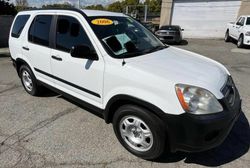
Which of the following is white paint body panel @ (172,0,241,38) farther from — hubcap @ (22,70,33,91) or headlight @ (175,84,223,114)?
headlight @ (175,84,223,114)

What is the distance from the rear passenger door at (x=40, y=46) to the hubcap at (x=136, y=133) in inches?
72.3

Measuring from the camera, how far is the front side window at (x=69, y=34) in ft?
10.9

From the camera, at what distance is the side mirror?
300cm

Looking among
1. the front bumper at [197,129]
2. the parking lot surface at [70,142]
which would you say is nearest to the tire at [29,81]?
the parking lot surface at [70,142]

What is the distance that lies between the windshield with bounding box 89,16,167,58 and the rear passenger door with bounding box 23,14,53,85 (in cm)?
110

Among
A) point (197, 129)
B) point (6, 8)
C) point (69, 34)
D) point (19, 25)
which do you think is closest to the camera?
point (197, 129)

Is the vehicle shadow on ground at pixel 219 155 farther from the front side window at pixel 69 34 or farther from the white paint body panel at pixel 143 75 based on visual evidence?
the front side window at pixel 69 34

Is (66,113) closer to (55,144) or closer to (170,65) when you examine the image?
(55,144)

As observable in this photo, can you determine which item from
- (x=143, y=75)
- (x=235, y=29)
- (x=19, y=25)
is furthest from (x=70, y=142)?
(x=235, y=29)

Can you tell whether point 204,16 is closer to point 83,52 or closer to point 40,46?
point 40,46

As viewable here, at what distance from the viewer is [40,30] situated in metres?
4.14

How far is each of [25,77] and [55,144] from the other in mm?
2350

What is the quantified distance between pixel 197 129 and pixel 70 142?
6.11 feet

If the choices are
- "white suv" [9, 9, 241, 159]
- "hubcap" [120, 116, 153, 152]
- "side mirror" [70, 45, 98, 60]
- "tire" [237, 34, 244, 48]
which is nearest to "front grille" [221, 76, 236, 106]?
"white suv" [9, 9, 241, 159]
